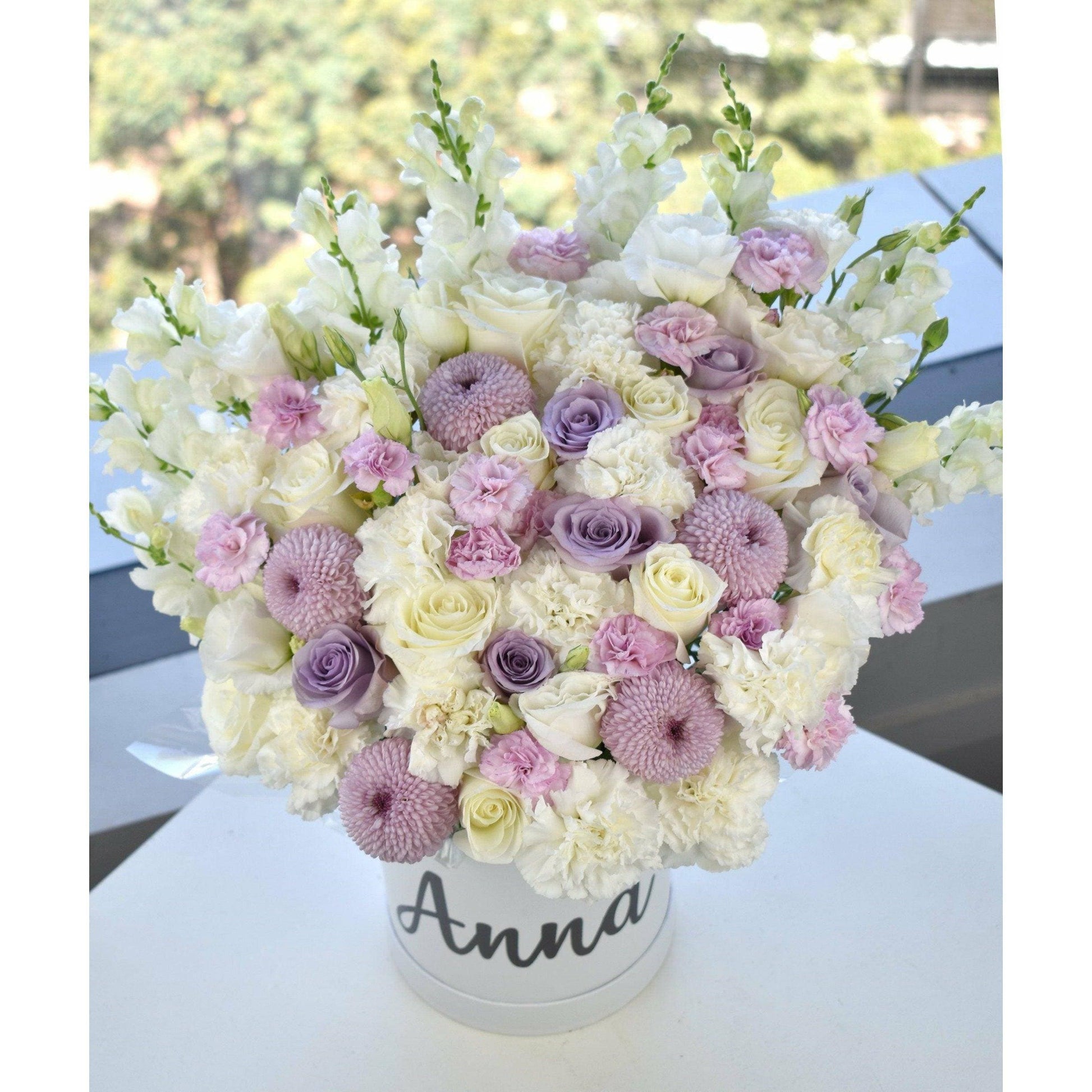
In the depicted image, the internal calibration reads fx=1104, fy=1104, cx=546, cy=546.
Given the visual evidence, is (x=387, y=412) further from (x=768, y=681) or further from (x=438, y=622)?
(x=768, y=681)

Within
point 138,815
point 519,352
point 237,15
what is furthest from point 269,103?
point 519,352

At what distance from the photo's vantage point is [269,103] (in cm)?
340

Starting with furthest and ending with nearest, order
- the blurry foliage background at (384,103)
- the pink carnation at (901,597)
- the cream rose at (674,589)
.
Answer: the blurry foliage background at (384,103) → the pink carnation at (901,597) → the cream rose at (674,589)

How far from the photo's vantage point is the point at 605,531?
27.9 inches

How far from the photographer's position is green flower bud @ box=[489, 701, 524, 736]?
712 millimetres

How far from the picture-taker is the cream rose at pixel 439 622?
0.69m

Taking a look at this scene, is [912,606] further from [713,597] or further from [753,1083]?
[753,1083]

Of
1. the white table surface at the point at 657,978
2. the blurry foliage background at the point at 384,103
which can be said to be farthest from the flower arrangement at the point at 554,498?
the blurry foliage background at the point at 384,103

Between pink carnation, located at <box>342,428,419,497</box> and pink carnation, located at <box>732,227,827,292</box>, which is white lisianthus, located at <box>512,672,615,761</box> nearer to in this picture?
pink carnation, located at <box>342,428,419,497</box>

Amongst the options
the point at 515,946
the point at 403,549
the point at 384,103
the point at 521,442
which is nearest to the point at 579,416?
the point at 521,442

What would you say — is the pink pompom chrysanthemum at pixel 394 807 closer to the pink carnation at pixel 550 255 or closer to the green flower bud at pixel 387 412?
the green flower bud at pixel 387 412

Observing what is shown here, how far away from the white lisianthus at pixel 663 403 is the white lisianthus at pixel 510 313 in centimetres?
8

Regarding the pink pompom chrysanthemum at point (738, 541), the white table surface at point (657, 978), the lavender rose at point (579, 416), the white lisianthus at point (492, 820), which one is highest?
the lavender rose at point (579, 416)

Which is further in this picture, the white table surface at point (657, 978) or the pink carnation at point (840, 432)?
the white table surface at point (657, 978)
